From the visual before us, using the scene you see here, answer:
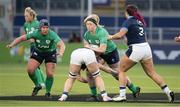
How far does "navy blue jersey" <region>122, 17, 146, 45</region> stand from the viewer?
746 inches

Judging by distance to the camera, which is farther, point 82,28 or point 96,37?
point 82,28

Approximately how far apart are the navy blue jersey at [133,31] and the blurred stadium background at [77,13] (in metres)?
23.4

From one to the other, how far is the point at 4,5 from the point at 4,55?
32.1 feet

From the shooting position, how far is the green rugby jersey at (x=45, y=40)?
67.5 ft

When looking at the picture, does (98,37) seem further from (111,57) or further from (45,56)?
(45,56)

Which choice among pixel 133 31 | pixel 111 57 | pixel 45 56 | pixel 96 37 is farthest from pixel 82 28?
pixel 133 31

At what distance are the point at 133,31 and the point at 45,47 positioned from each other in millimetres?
2902

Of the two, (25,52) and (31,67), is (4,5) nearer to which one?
(25,52)

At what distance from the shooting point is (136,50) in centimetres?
1886

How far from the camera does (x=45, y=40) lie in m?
20.7

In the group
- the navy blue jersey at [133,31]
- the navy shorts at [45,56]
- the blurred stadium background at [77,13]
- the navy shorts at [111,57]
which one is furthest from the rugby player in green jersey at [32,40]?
the blurred stadium background at [77,13]

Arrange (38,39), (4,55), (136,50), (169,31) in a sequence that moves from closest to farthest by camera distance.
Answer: (136,50) → (38,39) → (4,55) → (169,31)

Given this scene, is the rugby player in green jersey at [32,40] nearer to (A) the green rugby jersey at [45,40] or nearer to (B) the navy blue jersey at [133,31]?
(A) the green rugby jersey at [45,40]

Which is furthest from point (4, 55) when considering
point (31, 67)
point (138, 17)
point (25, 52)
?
point (138, 17)
